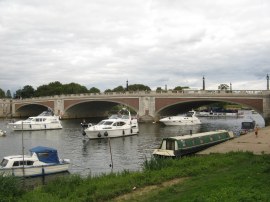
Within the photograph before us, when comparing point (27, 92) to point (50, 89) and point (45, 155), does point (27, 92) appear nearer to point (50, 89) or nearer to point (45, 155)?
point (50, 89)

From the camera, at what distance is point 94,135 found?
181 ft

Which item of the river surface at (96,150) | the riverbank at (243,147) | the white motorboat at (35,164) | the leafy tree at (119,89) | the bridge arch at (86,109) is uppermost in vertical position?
the leafy tree at (119,89)

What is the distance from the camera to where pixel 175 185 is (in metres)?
17.5

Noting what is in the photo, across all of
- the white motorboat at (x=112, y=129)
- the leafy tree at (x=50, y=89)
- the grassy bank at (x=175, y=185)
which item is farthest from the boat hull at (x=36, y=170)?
the leafy tree at (x=50, y=89)

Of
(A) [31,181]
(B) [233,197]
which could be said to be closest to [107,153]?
(A) [31,181]

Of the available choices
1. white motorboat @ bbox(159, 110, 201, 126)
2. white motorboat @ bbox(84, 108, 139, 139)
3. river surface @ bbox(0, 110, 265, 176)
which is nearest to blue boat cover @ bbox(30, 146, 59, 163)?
river surface @ bbox(0, 110, 265, 176)

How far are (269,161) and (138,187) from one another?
7.81 meters

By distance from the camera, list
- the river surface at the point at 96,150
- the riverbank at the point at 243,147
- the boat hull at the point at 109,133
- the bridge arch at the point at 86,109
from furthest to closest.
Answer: the bridge arch at the point at 86,109
the boat hull at the point at 109,133
the river surface at the point at 96,150
the riverbank at the point at 243,147

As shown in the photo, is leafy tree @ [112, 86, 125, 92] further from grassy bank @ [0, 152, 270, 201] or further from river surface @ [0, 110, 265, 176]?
grassy bank @ [0, 152, 270, 201]

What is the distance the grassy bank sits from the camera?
1371 cm

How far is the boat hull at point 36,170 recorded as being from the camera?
28678 mm

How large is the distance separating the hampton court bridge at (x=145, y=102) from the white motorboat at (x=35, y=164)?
4650cm

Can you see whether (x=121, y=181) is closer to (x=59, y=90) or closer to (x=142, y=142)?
(x=142, y=142)

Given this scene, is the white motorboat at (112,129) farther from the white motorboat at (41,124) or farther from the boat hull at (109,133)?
the white motorboat at (41,124)
